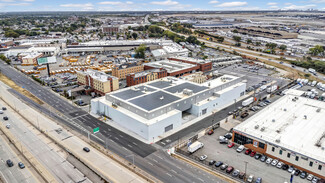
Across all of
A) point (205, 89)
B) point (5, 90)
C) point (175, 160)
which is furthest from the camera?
point (5, 90)

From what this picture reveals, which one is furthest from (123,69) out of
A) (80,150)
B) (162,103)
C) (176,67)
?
(80,150)

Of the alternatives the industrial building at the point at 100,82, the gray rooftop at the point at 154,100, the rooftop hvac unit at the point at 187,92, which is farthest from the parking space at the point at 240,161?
the industrial building at the point at 100,82

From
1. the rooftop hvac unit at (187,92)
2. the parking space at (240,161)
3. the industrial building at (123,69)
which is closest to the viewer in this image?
the parking space at (240,161)

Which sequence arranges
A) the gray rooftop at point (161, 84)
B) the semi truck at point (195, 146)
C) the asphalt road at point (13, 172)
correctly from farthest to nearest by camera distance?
the gray rooftop at point (161, 84) < the semi truck at point (195, 146) < the asphalt road at point (13, 172)

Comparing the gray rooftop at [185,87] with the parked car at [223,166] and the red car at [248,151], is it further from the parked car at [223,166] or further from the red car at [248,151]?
the parked car at [223,166]

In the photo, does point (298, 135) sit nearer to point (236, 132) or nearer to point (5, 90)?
point (236, 132)

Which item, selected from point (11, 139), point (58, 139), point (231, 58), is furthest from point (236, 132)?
point (231, 58)

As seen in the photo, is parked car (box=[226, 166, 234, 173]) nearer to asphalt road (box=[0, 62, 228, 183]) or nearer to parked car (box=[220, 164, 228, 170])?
parked car (box=[220, 164, 228, 170])

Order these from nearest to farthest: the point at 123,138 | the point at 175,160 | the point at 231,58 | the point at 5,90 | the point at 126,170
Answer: the point at 126,170
the point at 175,160
the point at 123,138
the point at 5,90
the point at 231,58

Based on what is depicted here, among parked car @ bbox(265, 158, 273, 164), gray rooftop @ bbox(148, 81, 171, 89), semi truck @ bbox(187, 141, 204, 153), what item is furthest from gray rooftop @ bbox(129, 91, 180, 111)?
parked car @ bbox(265, 158, 273, 164)
